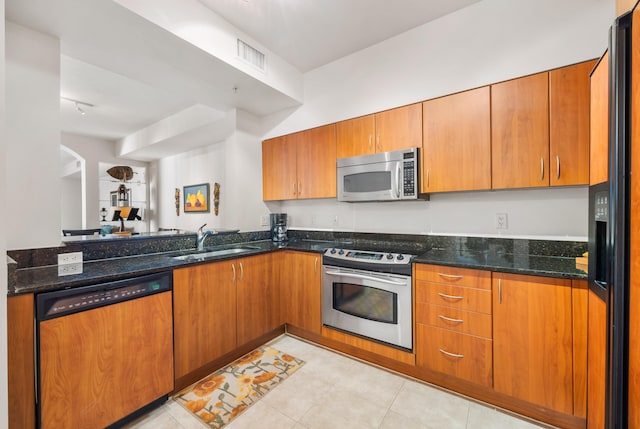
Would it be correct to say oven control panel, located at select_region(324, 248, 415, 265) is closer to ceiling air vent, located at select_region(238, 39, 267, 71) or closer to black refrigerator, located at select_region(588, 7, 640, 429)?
black refrigerator, located at select_region(588, 7, 640, 429)

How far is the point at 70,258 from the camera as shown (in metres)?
1.81

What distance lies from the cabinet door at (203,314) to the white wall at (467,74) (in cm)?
142

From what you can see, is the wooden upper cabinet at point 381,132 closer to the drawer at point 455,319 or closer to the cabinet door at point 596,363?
the drawer at point 455,319

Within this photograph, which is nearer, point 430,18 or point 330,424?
point 330,424

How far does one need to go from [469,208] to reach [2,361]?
2838mm

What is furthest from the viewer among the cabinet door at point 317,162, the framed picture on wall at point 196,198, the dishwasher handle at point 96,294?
the framed picture on wall at point 196,198

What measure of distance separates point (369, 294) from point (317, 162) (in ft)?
4.78

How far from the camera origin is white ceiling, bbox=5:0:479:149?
5.40ft

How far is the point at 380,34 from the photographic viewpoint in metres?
2.41

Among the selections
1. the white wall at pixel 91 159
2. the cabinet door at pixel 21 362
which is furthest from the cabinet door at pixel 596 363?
the white wall at pixel 91 159

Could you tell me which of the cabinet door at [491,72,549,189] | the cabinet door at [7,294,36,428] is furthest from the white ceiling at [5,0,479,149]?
the cabinet door at [7,294,36,428]

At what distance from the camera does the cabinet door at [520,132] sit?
1751 millimetres

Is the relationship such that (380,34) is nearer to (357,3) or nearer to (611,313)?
(357,3)

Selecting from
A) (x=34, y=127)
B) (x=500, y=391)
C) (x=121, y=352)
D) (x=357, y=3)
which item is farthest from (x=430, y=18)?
(x=121, y=352)
